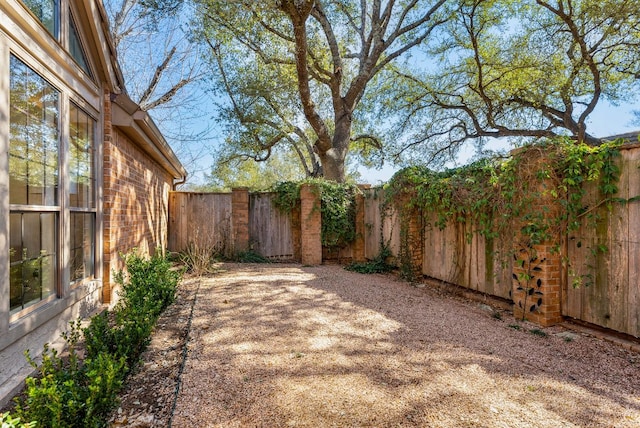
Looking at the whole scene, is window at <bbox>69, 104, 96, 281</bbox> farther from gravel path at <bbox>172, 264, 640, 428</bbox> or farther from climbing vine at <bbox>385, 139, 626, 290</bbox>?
climbing vine at <bbox>385, 139, 626, 290</bbox>

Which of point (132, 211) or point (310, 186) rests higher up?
point (310, 186)

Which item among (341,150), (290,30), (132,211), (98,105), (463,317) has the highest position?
(290,30)

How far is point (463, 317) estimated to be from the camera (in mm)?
3906

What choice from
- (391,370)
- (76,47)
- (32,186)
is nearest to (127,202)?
(76,47)

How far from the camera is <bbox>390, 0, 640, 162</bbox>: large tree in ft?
28.2

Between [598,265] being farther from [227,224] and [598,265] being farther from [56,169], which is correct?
[227,224]

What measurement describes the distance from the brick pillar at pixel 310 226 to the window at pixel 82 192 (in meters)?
4.61

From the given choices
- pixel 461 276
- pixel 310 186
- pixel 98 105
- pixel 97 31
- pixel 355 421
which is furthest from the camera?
pixel 310 186

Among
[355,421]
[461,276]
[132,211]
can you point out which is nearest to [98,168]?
[132,211]

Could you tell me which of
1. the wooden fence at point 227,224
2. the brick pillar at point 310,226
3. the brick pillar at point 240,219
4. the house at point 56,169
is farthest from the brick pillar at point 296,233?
the house at point 56,169

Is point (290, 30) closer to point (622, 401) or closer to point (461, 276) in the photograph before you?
point (461, 276)

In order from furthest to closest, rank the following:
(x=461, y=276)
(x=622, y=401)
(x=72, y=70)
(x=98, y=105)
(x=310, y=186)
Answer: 1. (x=310, y=186)
2. (x=461, y=276)
3. (x=98, y=105)
4. (x=72, y=70)
5. (x=622, y=401)

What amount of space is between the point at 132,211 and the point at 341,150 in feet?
22.2

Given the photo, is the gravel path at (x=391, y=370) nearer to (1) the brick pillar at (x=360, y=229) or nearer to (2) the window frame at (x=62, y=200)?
(2) the window frame at (x=62, y=200)
